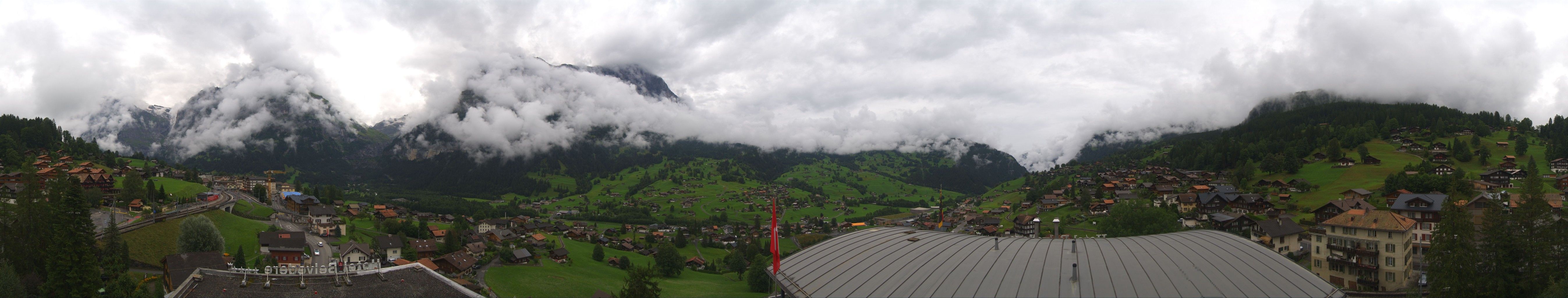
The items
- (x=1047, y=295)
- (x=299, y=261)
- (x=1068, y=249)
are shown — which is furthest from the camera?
(x=299, y=261)

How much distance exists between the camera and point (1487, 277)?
113 feet

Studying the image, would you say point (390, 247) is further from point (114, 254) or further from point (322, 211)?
point (114, 254)

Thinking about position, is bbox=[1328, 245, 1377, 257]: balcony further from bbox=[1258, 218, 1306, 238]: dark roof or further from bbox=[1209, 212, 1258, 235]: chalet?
bbox=[1209, 212, 1258, 235]: chalet

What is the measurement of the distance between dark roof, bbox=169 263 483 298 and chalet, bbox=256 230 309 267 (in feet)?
56.9

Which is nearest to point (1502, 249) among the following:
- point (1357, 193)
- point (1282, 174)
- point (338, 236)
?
point (1357, 193)

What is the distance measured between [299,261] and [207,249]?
684 centimetres

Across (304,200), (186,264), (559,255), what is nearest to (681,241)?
(559,255)

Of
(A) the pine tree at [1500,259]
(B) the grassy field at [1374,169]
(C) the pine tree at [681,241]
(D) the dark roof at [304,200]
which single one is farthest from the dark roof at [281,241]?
(B) the grassy field at [1374,169]

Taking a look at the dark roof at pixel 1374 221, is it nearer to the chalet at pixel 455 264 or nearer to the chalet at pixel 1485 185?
the chalet at pixel 1485 185

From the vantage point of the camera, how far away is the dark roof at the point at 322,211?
277ft

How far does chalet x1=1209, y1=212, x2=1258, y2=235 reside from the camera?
6788cm

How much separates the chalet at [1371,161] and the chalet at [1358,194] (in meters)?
27.5

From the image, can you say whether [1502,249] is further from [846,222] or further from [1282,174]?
[846,222]

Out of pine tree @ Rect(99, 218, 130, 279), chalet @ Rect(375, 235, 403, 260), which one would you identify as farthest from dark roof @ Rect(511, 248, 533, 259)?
pine tree @ Rect(99, 218, 130, 279)
